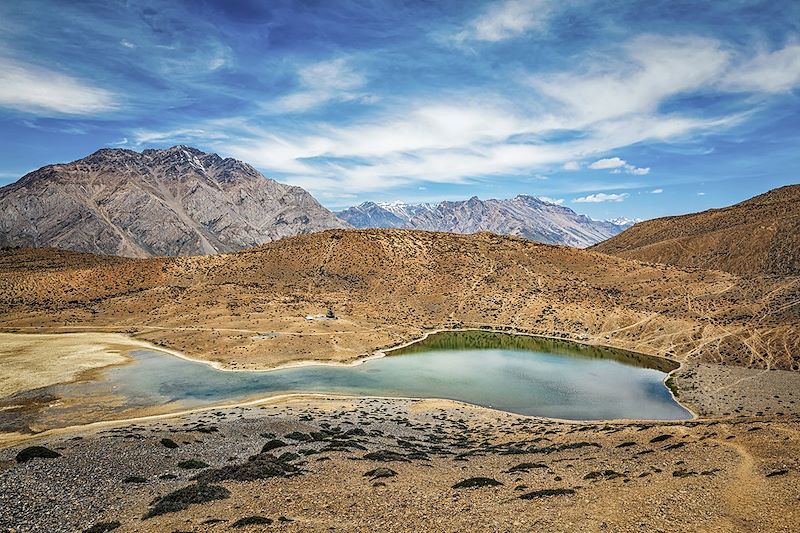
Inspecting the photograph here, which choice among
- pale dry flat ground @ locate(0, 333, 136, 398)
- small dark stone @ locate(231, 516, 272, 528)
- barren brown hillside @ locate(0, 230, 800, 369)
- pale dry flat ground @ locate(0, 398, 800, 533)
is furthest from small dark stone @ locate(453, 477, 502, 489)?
pale dry flat ground @ locate(0, 333, 136, 398)

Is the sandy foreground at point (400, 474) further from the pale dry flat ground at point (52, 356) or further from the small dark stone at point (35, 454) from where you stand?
the pale dry flat ground at point (52, 356)

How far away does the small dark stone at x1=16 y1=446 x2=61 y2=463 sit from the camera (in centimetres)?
2385

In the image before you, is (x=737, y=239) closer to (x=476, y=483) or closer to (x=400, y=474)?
(x=476, y=483)

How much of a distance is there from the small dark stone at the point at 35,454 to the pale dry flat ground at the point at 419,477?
663 millimetres

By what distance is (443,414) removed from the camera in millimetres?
43562

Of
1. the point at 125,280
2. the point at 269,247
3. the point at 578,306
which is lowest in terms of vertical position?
the point at 578,306

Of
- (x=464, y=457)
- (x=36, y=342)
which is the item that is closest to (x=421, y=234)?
(x=36, y=342)

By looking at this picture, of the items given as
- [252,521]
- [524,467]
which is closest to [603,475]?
[524,467]

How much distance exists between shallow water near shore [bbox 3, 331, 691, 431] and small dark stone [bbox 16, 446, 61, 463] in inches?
581

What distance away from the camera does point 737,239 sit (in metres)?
138

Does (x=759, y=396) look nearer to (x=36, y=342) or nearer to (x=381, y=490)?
(x=381, y=490)

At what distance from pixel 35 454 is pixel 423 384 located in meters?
38.6

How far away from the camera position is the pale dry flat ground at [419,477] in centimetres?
1634

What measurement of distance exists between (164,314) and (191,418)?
2296 inches
